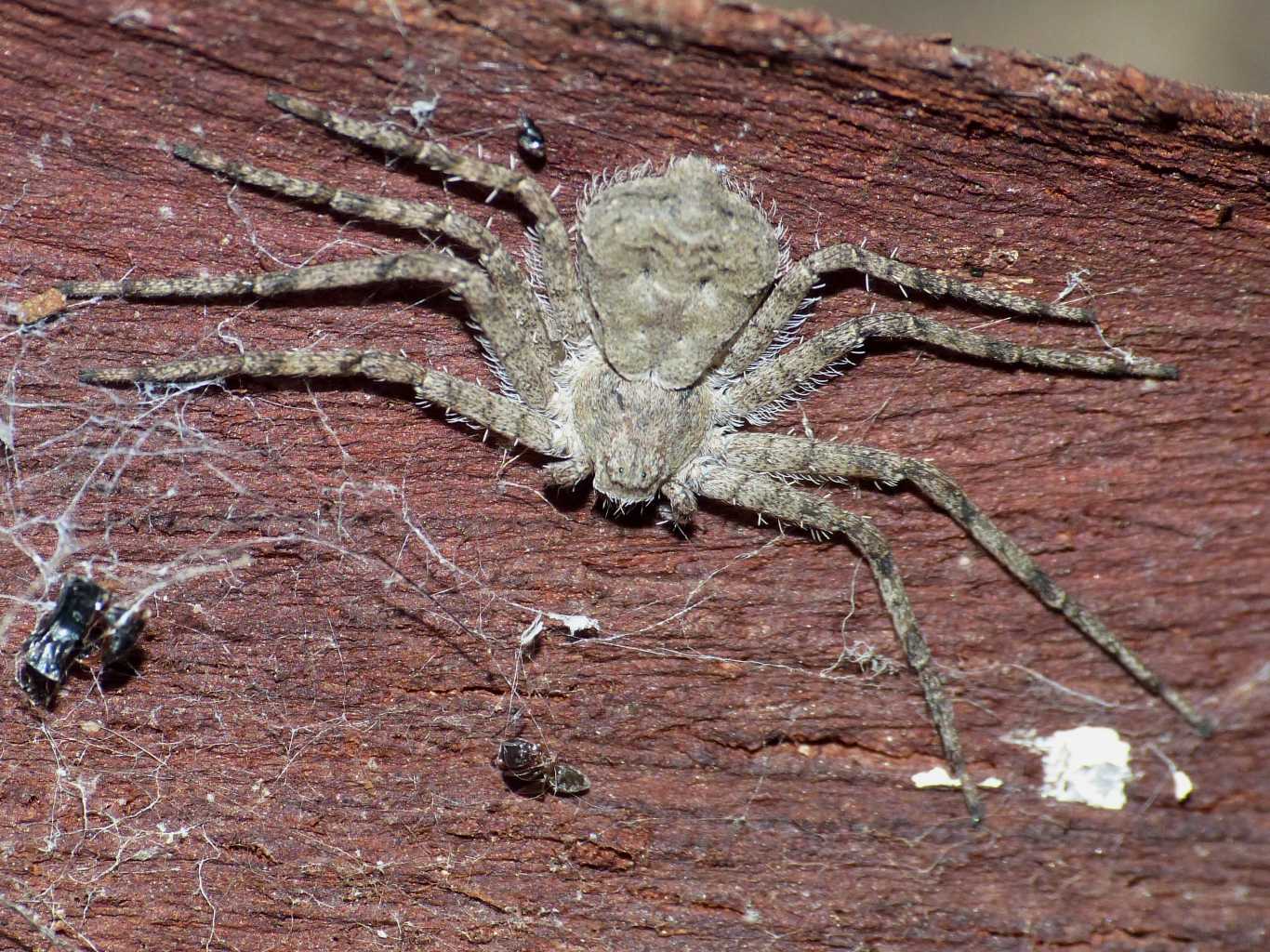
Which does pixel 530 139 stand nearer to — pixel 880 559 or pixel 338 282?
pixel 338 282

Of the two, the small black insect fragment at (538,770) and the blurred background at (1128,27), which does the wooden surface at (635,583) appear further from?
the blurred background at (1128,27)

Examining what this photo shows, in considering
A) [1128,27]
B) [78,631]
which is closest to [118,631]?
[78,631]

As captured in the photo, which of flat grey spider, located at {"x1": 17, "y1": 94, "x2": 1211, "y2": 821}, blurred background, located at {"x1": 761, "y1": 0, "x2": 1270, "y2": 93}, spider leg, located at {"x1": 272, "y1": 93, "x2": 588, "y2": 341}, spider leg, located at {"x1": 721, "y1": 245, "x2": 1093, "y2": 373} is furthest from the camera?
blurred background, located at {"x1": 761, "y1": 0, "x2": 1270, "y2": 93}

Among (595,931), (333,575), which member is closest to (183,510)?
(333,575)

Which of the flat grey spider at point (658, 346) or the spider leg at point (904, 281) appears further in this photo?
the spider leg at point (904, 281)

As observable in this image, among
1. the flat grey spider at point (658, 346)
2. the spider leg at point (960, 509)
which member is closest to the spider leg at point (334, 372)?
the flat grey spider at point (658, 346)

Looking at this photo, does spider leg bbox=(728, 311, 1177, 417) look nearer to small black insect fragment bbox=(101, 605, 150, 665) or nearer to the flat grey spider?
the flat grey spider

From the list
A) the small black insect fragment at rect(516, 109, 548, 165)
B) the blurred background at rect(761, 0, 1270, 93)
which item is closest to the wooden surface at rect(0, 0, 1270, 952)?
the small black insect fragment at rect(516, 109, 548, 165)
